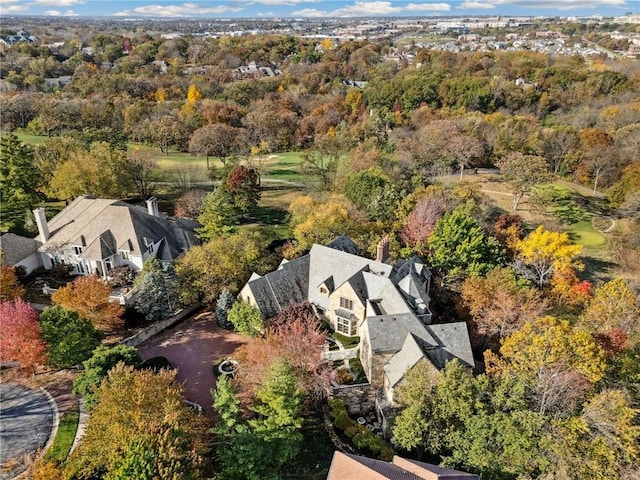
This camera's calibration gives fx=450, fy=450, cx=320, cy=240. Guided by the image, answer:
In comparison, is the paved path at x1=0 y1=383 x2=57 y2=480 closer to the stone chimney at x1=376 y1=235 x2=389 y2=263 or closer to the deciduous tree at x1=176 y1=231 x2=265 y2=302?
the deciduous tree at x1=176 y1=231 x2=265 y2=302

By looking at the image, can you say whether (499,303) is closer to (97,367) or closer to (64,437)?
(97,367)

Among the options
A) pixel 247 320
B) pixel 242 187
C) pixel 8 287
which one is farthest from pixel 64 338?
pixel 242 187

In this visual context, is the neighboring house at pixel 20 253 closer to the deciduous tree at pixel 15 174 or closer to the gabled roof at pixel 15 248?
the gabled roof at pixel 15 248

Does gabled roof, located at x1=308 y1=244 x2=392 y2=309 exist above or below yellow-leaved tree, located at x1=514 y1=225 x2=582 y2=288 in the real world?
above

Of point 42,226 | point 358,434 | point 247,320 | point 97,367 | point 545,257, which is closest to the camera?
point 358,434

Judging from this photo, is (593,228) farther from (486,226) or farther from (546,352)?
(546,352)

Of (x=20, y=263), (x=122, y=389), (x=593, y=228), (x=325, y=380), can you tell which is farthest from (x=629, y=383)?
(x=20, y=263)

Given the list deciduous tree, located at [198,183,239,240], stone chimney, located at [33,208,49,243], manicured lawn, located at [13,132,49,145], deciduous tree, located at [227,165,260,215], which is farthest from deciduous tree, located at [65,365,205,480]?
manicured lawn, located at [13,132,49,145]
